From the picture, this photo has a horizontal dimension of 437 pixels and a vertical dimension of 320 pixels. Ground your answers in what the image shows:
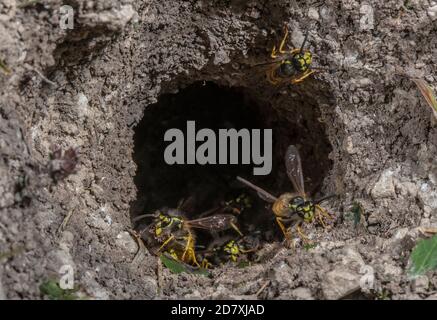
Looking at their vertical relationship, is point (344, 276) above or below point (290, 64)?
below

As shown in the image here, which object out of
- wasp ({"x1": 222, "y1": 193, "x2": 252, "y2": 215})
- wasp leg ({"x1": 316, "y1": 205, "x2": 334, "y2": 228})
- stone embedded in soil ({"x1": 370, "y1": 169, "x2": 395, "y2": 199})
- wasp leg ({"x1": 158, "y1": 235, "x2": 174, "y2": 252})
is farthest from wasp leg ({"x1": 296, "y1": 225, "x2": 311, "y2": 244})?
wasp ({"x1": 222, "y1": 193, "x2": 252, "y2": 215})

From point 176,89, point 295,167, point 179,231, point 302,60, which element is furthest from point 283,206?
point 176,89

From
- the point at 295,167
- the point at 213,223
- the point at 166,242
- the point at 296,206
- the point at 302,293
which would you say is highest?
the point at 295,167

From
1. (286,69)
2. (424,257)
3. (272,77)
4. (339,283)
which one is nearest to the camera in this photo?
(339,283)

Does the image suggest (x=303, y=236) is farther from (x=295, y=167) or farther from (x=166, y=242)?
(x=166, y=242)

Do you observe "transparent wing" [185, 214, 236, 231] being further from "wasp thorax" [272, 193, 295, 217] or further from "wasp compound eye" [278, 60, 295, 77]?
"wasp compound eye" [278, 60, 295, 77]

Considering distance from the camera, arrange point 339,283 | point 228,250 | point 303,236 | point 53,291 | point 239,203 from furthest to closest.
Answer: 1. point 239,203
2. point 228,250
3. point 303,236
4. point 339,283
5. point 53,291

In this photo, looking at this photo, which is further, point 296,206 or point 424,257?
point 296,206

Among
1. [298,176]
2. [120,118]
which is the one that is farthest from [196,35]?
[298,176]
